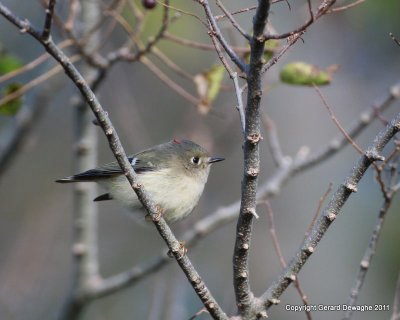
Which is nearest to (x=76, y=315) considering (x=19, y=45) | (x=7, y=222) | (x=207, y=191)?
(x=207, y=191)

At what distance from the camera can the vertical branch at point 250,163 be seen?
1674mm

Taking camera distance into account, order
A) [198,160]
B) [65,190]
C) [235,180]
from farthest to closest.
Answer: [65,190] < [235,180] < [198,160]

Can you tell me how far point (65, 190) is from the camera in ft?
21.8

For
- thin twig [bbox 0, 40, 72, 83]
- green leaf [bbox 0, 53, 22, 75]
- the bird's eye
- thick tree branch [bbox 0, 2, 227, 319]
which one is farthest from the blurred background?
thick tree branch [bbox 0, 2, 227, 319]

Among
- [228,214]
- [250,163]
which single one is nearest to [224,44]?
[250,163]

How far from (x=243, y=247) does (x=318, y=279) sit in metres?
3.50

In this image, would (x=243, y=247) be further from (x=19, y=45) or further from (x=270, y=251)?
(x=19, y=45)

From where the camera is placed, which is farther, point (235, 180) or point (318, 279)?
point (235, 180)

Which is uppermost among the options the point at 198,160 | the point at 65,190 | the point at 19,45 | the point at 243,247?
the point at 19,45

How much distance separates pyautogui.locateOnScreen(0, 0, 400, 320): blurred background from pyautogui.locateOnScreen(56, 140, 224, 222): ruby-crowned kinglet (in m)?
0.70

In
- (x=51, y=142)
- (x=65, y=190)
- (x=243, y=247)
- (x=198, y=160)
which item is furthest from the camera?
(x=51, y=142)

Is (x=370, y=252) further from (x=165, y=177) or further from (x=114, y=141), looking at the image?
(x=165, y=177)

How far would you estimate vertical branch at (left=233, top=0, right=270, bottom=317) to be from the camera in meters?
1.67

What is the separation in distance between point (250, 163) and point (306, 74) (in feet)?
3.68
